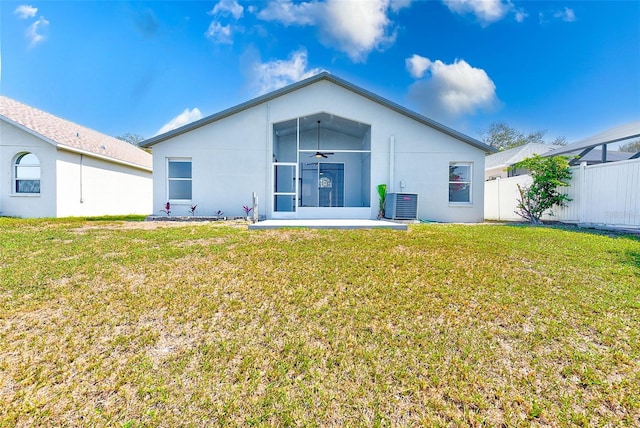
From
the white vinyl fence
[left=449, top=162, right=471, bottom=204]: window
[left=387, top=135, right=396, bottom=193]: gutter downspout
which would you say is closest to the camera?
the white vinyl fence

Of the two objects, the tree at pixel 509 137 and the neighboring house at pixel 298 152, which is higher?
the tree at pixel 509 137

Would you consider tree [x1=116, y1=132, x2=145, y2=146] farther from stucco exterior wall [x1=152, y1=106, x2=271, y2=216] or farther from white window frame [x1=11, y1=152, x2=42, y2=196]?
stucco exterior wall [x1=152, y1=106, x2=271, y2=216]

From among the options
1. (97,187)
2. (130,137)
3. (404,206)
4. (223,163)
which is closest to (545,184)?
(404,206)

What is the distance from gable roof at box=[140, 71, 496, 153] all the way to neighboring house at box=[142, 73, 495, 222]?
4 cm

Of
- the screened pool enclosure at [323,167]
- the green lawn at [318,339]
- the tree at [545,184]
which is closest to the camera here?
the green lawn at [318,339]

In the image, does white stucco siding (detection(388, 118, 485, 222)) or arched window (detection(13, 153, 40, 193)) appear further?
arched window (detection(13, 153, 40, 193))

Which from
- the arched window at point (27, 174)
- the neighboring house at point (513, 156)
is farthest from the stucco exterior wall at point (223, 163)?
the neighboring house at point (513, 156)

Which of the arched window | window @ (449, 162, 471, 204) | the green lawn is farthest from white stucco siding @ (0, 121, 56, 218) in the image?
window @ (449, 162, 471, 204)

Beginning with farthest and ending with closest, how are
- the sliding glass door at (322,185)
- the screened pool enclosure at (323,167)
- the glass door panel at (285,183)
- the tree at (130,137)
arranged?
the tree at (130,137) → the sliding glass door at (322,185) → the screened pool enclosure at (323,167) → the glass door panel at (285,183)

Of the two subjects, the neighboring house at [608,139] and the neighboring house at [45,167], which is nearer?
the neighboring house at [608,139]

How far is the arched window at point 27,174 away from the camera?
1169 centimetres

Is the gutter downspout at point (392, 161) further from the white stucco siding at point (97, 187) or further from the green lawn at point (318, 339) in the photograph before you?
the white stucco siding at point (97, 187)

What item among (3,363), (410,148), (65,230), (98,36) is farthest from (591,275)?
(98,36)

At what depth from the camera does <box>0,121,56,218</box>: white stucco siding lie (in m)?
11.5
